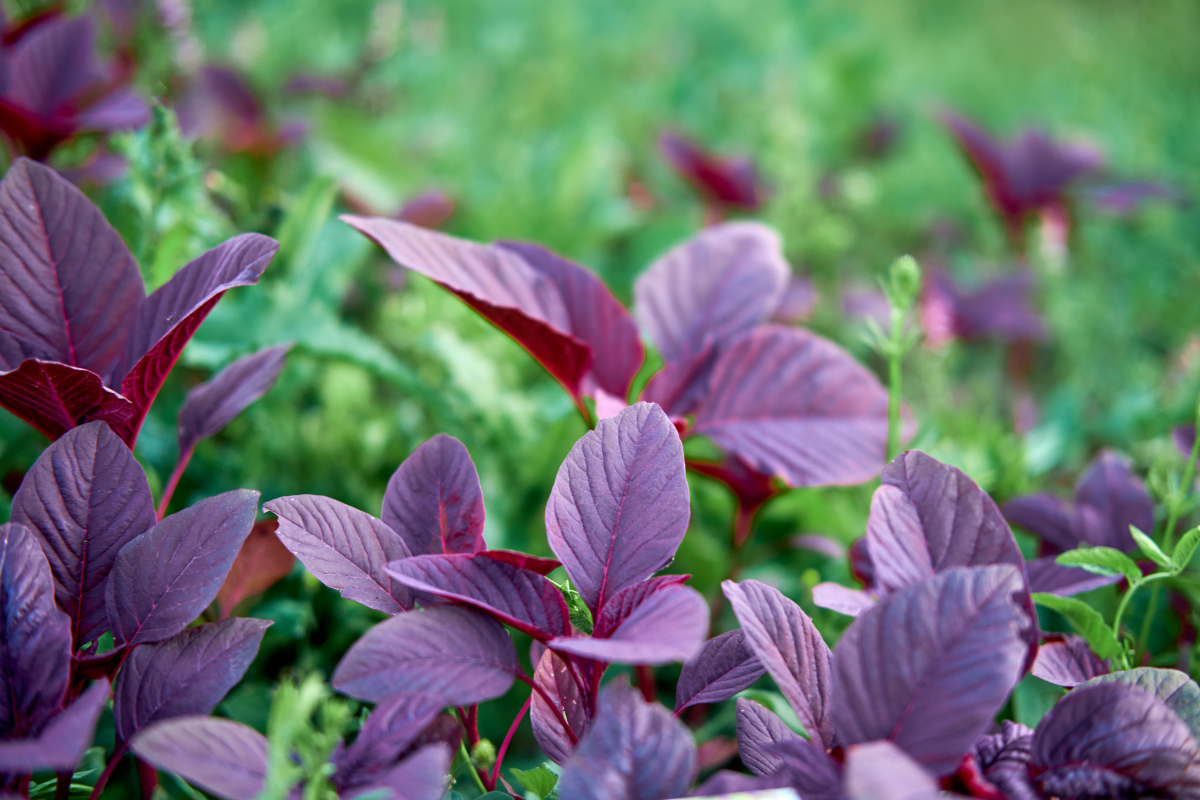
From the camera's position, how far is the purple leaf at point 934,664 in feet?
1.20

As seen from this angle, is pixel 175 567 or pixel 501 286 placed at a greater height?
pixel 501 286

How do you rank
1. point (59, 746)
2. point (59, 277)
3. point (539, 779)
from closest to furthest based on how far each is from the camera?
point (59, 746)
point (539, 779)
point (59, 277)

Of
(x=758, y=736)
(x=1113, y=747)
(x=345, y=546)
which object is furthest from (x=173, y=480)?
(x=1113, y=747)

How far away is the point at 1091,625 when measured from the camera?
0.49 m

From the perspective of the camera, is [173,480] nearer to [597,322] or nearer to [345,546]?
[345,546]

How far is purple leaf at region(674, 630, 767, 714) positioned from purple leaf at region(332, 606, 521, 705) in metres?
0.10

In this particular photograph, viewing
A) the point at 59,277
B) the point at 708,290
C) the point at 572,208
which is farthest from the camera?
the point at 572,208

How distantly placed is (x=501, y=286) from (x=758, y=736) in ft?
1.06

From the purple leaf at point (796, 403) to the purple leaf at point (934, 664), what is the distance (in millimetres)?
200

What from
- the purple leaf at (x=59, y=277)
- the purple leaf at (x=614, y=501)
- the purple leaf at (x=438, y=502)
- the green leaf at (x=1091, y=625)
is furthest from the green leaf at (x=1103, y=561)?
the purple leaf at (x=59, y=277)

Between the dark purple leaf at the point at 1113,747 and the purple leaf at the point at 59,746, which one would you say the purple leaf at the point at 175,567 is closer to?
the purple leaf at the point at 59,746

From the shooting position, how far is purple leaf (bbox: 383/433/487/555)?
48 centimetres

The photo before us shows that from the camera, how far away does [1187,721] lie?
1.39ft

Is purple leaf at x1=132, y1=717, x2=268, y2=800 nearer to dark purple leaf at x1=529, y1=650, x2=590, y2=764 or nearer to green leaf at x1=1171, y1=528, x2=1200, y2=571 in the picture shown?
dark purple leaf at x1=529, y1=650, x2=590, y2=764
